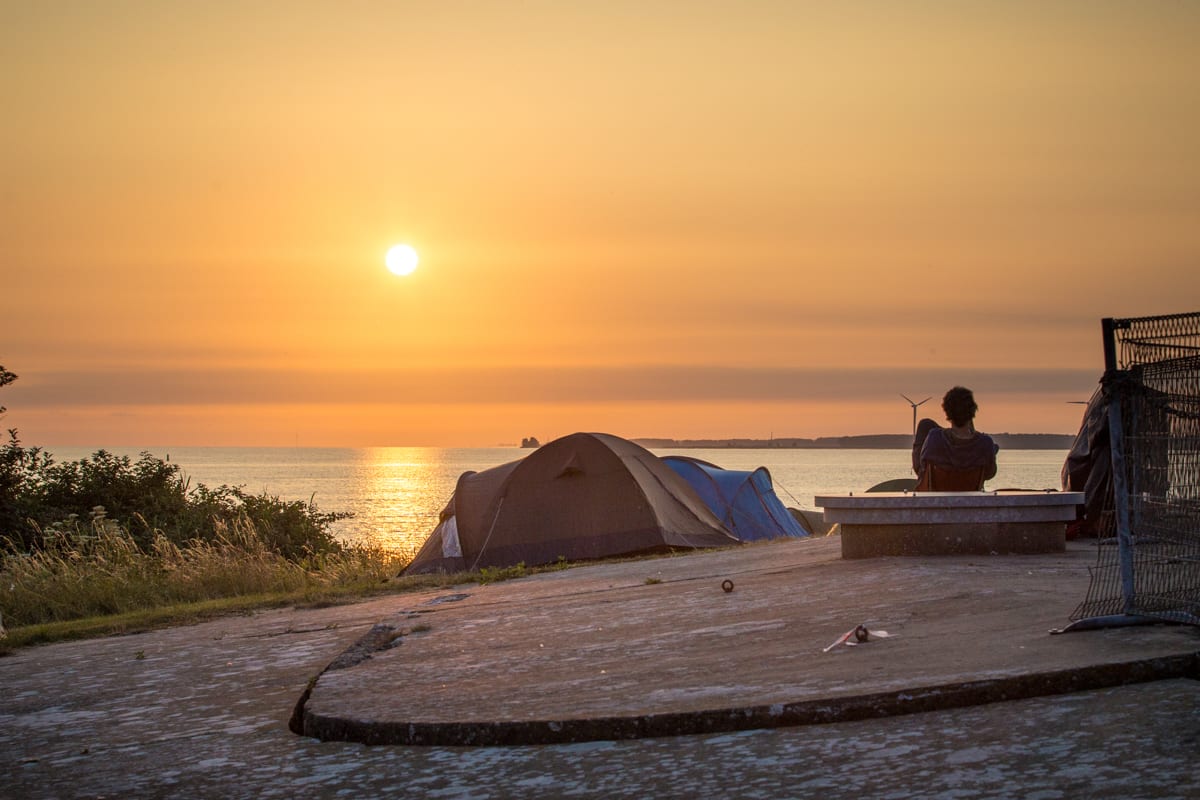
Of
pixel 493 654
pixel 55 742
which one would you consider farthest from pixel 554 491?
pixel 55 742

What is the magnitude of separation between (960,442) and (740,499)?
37.6 ft

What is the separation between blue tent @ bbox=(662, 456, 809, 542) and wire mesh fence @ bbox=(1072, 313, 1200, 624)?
48.4 ft

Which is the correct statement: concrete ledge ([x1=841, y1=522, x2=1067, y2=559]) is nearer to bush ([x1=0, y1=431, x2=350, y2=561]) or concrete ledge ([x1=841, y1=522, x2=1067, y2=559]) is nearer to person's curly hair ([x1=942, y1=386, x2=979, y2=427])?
person's curly hair ([x1=942, y1=386, x2=979, y2=427])

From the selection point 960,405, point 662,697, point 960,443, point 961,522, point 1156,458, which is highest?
point 960,405

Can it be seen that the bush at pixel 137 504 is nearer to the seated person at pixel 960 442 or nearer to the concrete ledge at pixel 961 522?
the seated person at pixel 960 442

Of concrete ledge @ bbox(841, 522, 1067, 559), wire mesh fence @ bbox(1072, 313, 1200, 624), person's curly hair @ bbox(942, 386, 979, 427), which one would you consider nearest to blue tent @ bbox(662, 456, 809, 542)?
person's curly hair @ bbox(942, 386, 979, 427)

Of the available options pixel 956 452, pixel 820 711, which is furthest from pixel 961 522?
pixel 820 711

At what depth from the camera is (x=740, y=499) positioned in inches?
855

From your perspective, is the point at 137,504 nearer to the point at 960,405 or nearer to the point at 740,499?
the point at 740,499

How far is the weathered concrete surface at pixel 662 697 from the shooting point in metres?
4.07

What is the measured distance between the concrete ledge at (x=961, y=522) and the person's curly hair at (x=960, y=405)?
158 cm

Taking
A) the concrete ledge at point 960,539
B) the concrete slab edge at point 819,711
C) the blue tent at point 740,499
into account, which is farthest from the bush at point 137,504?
the concrete slab edge at point 819,711

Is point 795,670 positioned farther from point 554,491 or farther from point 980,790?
point 554,491

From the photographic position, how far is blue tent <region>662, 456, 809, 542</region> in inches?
826
